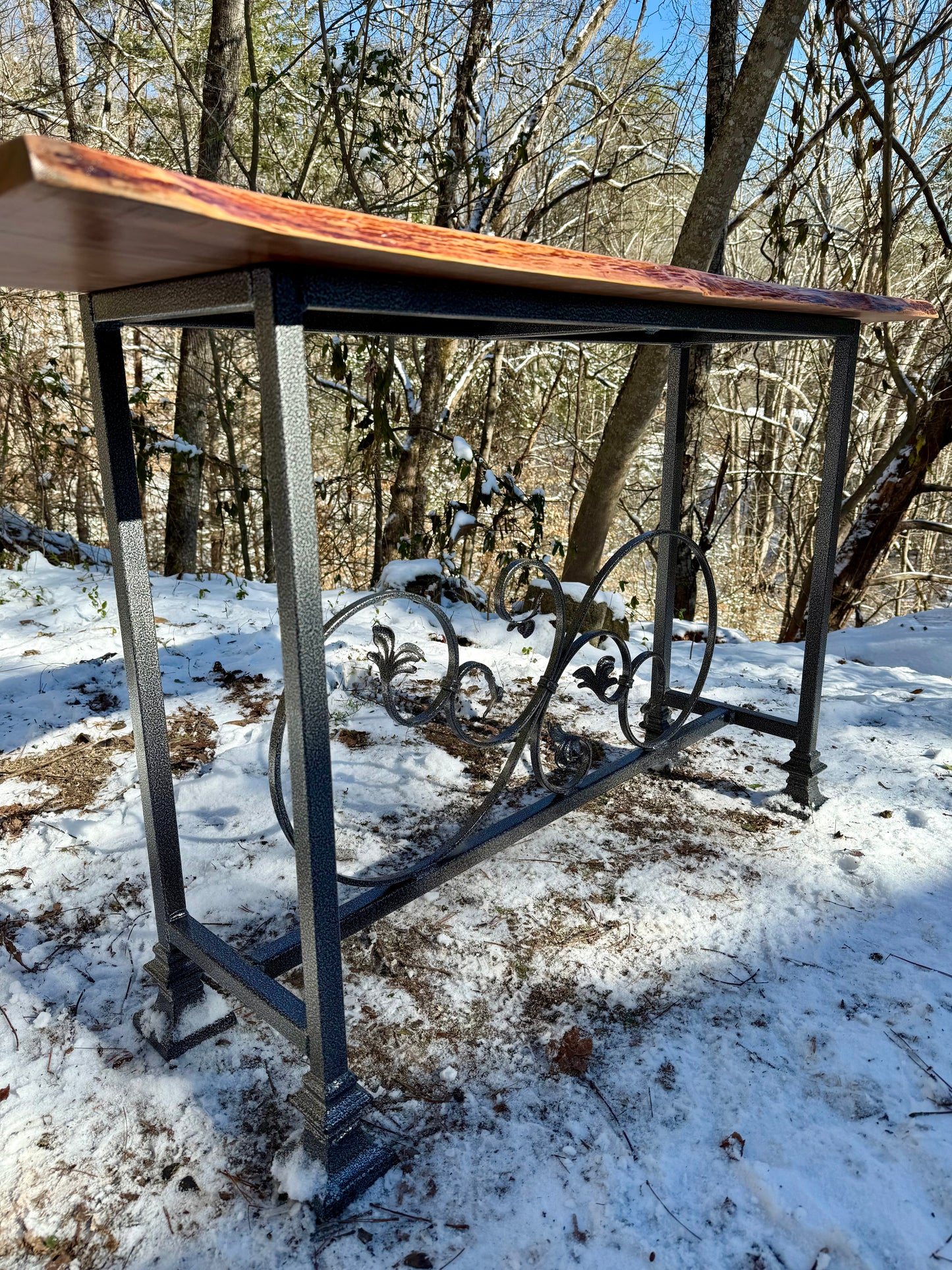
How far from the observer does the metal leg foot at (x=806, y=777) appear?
2.73 metres

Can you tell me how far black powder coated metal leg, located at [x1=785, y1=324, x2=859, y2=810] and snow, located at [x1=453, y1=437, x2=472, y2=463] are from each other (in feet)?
7.30

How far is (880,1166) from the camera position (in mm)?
1456

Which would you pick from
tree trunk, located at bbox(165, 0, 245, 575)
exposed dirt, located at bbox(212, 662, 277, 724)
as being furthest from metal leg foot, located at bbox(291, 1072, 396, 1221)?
tree trunk, located at bbox(165, 0, 245, 575)

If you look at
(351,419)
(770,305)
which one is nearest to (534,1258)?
(770,305)

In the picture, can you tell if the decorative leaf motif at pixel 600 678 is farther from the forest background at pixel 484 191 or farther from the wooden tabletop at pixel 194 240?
the forest background at pixel 484 191

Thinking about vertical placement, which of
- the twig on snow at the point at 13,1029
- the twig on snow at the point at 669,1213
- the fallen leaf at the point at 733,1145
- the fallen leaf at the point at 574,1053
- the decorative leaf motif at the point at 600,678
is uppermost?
the decorative leaf motif at the point at 600,678

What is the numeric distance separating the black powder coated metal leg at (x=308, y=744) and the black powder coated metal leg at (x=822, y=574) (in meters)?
1.84

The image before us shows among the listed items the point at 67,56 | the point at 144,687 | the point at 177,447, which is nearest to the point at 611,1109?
the point at 144,687

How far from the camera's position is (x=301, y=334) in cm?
114

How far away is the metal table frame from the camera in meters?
1.15

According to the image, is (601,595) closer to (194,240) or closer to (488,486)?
(488,486)

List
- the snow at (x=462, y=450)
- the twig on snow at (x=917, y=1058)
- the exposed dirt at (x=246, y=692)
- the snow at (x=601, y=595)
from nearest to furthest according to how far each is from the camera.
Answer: the twig on snow at (x=917, y=1058), the exposed dirt at (x=246, y=692), the snow at (x=462, y=450), the snow at (x=601, y=595)

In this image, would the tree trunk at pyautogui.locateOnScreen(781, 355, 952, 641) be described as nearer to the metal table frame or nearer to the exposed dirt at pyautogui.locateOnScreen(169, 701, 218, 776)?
the metal table frame

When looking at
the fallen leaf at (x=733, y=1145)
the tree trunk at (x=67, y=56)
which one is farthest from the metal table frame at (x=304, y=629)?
the tree trunk at (x=67, y=56)
